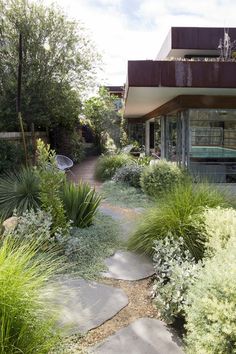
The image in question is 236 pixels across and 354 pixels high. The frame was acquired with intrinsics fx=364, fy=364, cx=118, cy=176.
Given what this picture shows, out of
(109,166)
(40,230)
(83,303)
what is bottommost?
(109,166)

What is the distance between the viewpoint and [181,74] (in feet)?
22.6

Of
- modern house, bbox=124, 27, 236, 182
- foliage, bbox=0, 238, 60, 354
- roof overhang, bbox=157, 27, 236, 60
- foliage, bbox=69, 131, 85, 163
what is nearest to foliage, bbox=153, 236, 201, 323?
foliage, bbox=0, 238, 60, 354

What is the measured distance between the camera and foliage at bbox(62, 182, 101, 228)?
523 cm

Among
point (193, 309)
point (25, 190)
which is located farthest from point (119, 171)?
point (193, 309)

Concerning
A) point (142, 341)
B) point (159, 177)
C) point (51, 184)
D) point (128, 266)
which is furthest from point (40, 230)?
point (159, 177)

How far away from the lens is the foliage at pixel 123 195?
746cm

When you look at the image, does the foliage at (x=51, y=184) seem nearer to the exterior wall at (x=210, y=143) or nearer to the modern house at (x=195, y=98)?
the modern house at (x=195, y=98)

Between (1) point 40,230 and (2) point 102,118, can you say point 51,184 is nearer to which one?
(1) point 40,230

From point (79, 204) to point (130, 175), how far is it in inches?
177

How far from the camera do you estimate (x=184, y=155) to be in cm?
948

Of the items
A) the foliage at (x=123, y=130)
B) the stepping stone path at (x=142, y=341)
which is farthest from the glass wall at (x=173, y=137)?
the foliage at (x=123, y=130)

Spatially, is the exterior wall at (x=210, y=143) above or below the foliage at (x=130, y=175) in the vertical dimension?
above

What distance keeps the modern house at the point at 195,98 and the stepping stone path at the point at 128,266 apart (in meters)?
3.59

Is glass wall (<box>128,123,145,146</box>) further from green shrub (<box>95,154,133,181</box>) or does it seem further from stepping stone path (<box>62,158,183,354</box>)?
stepping stone path (<box>62,158,183,354</box>)
